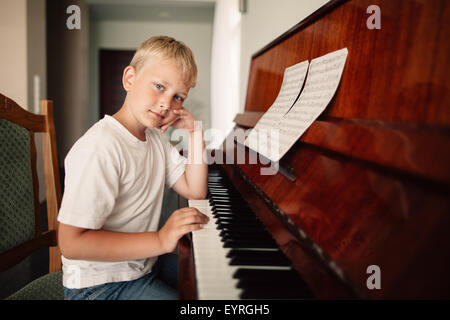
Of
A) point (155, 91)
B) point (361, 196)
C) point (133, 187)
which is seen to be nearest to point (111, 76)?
point (155, 91)

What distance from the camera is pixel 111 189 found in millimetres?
844

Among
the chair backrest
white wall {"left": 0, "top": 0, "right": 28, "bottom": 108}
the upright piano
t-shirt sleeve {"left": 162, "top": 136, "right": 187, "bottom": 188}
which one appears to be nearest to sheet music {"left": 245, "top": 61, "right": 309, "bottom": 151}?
the upright piano

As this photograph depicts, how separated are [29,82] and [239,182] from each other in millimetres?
3209

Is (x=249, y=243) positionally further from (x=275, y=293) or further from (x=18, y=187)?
(x=18, y=187)

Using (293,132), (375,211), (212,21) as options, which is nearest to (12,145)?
(293,132)

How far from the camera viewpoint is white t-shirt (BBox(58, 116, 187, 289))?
0.79 metres

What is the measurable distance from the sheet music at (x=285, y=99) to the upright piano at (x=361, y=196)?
0.16m

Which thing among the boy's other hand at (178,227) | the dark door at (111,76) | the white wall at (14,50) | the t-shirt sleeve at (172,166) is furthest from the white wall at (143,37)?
the boy's other hand at (178,227)

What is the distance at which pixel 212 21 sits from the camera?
22.7 feet

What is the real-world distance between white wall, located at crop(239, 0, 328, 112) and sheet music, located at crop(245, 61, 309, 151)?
0.35m

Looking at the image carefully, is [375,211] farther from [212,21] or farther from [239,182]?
[212,21]

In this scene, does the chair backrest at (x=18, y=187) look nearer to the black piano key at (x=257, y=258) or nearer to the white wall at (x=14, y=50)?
the black piano key at (x=257, y=258)

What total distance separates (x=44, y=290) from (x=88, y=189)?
439mm

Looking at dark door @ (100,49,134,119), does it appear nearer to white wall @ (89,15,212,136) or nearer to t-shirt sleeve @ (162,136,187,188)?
white wall @ (89,15,212,136)
